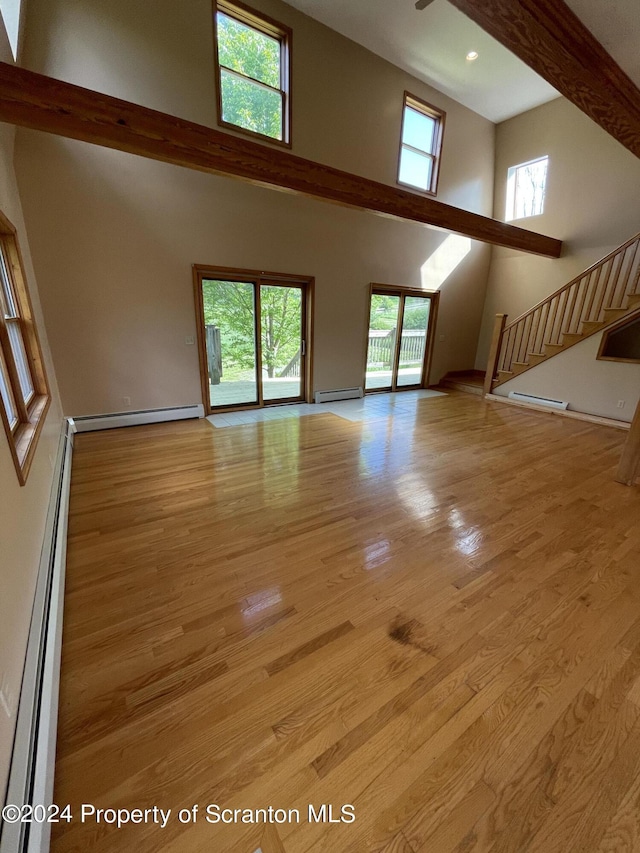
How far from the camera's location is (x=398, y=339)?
657 cm

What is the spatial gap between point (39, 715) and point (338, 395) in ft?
17.2

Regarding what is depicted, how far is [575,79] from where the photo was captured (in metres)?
1.97

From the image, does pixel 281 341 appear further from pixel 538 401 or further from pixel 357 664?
pixel 357 664

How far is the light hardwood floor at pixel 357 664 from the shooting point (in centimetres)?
102

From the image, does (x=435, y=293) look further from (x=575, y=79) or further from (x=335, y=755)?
(x=335, y=755)

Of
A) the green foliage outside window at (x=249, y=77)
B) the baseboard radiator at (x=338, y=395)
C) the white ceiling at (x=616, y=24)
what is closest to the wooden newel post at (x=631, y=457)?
the white ceiling at (x=616, y=24)

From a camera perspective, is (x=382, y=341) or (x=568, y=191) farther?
(x=382, y=341)

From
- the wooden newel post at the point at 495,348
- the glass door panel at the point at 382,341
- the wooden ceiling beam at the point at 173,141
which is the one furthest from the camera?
the glass door panel at the point at 382,341

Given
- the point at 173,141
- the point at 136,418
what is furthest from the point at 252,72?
the point at 136,418

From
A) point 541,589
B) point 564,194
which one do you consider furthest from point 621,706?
point 564,194

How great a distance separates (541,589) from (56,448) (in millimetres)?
3867

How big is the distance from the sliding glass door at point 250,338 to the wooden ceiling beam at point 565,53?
3.65 meters

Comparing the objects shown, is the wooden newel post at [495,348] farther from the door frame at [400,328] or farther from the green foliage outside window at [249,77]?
the green foliage outside window at [249,77]

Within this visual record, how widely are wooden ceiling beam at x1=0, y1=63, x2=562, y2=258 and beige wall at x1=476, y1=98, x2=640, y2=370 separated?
3630mm
